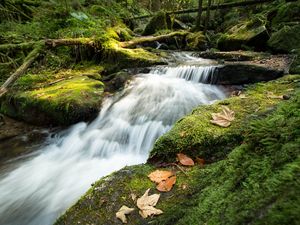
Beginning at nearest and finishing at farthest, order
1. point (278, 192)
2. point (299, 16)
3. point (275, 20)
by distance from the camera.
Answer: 1. point (278, 192)
2. point (299, 16)
3. point (275, 20)

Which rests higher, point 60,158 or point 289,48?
point 289,48

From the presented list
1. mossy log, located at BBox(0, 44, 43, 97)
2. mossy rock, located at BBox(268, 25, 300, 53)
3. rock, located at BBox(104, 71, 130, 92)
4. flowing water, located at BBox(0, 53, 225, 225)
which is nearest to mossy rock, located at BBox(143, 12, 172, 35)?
mossy rock, located at BBox(268, 25, 300, 53)

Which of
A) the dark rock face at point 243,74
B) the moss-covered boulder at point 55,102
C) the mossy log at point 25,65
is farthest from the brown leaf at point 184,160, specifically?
the mossy log at point 25,65

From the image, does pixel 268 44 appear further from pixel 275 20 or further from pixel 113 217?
pixel 113 217

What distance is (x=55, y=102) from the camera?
6.37 meters

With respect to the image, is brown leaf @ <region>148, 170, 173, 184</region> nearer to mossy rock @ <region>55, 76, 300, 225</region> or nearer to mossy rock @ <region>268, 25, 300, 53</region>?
mossy rock @ <region>55, 76, 300, 225</region>

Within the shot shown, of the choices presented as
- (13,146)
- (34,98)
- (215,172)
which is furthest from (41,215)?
(34,98)

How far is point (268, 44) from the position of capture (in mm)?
9234

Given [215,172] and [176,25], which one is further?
[176,25]

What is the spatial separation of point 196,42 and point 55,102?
27.3 ft

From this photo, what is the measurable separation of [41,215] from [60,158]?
1.75m

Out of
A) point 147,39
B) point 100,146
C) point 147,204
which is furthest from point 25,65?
point 147,204

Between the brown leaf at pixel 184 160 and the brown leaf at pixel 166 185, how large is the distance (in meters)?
0.23

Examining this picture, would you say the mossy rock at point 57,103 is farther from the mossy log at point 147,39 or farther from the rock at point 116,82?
the mossy log at point 147,39
